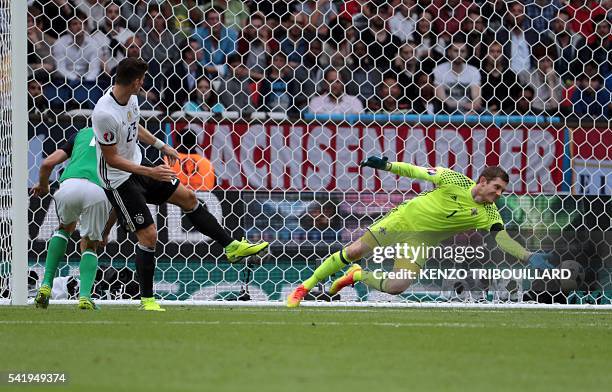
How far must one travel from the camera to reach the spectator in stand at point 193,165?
10.2 meters

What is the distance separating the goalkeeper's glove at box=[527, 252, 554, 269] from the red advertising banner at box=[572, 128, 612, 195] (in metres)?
0.80

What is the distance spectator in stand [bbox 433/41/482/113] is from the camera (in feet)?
37.3

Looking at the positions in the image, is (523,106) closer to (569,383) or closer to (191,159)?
(191,159)

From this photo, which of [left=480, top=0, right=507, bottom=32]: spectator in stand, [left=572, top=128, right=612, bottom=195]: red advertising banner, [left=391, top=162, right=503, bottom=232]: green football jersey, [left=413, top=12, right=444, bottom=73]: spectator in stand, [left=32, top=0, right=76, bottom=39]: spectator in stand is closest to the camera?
[left=391, top=162, right=503, bottom=232]: green football jersey

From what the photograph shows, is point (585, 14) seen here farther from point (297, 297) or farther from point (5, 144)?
point (5, 144)

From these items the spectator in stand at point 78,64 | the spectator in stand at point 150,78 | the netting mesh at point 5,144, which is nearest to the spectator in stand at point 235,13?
the spectator in stand at point 150,78

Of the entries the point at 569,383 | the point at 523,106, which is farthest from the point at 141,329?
the point at 523,106

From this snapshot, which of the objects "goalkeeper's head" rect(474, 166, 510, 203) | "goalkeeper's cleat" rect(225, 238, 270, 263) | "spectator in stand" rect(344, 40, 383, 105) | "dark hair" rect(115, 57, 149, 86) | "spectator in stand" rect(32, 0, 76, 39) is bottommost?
"goalkeeper's cleat" rect(225, 238, 270, 263)

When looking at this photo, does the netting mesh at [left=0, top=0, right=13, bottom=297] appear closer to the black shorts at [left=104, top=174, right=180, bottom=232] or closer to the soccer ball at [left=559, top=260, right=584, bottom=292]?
the black shorts at [left=104, top=174, right=180, bottom=232]

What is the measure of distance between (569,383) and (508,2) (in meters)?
7.52

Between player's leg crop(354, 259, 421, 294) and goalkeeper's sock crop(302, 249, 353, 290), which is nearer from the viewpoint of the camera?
goalkeeper's sock crop(302, 249, 353, 290)

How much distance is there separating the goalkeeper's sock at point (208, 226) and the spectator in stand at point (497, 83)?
11.4ft

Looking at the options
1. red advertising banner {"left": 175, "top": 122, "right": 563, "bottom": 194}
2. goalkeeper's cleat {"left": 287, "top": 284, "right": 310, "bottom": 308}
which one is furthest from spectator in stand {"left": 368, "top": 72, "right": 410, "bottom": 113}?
goalkeeper's cleat {"left": 287, "top": 284, "right": 310, "bottom": 308}

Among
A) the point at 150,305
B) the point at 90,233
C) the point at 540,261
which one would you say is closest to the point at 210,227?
the point at 150,305
